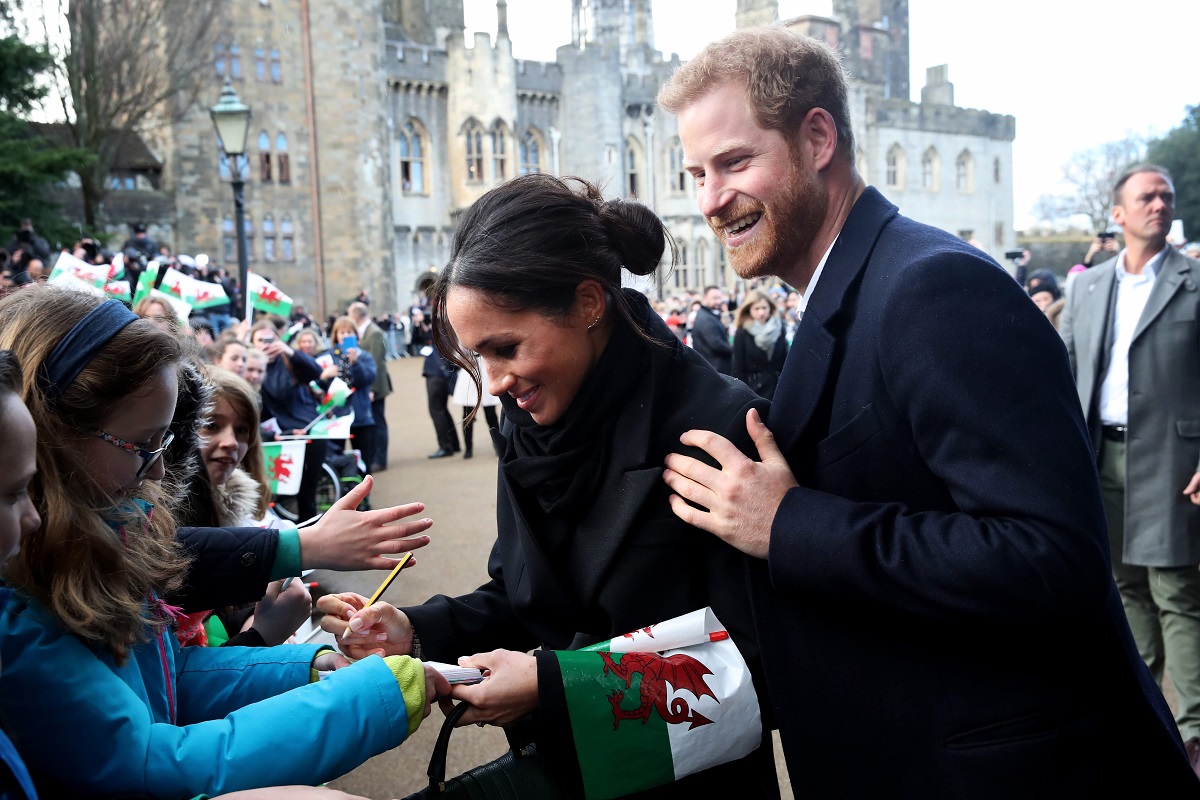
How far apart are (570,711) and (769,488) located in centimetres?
55

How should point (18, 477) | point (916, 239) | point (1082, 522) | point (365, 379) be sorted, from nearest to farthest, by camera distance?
point (18, 477), point (1082, 522), point (916, 239), point (365, 379)

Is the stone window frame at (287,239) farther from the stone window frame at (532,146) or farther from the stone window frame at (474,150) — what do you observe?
the stone window frame at (532,146)

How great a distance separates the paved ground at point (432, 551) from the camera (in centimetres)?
417

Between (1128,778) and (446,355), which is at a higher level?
(446,355)

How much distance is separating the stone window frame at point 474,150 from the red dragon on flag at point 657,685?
124 feet

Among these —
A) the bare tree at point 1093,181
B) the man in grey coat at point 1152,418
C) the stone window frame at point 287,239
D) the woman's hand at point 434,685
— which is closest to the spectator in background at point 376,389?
the man in grey coat at point 1152,418

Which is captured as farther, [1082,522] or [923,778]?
[923,778]

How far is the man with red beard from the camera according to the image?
152 centimetres

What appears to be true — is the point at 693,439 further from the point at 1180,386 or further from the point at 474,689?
the point at 1180,386

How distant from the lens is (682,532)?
194 centimetres

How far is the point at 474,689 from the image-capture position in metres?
1.84

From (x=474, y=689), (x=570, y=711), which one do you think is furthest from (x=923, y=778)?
(x=474, y=689)

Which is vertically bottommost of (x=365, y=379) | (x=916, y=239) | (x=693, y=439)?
(x=365, y=379)

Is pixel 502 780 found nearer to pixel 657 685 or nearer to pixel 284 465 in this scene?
pixel 657 685
